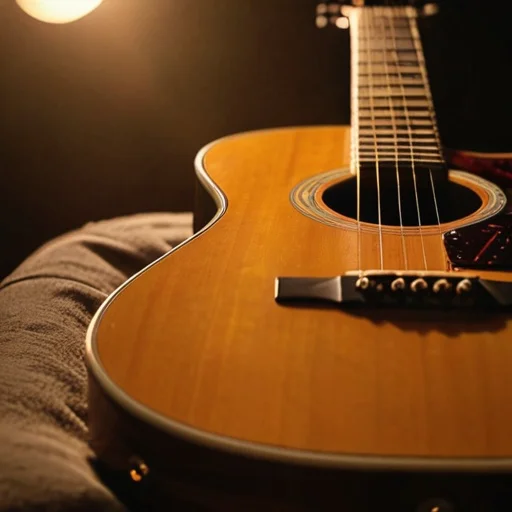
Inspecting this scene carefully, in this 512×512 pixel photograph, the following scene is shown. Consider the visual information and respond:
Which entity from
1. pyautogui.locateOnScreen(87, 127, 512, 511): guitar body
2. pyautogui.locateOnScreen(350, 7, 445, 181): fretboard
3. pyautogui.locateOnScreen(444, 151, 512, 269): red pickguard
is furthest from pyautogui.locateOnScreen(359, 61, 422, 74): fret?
pyautogui.locateOnScreen(87, 127, 512, 511): guitar body

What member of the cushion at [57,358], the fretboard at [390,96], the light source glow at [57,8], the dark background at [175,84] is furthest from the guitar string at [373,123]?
the light source glow at [57,8]

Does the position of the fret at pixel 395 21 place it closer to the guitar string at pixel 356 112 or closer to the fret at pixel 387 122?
the guitar string at pixel 356 112

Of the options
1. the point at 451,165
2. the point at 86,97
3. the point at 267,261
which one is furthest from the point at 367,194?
the point at 86,97

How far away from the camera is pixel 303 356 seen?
1.49 ft

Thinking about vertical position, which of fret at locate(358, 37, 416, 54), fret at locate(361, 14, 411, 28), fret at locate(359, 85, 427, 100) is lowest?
fret at locate(359, 85, 427, 100)

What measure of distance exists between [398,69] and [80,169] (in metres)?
0.68

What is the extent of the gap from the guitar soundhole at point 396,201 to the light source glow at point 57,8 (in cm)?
53

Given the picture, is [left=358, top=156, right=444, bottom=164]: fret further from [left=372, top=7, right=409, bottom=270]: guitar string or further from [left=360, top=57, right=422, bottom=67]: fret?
[left=360, top=57, right=422, bottom=67]: fret

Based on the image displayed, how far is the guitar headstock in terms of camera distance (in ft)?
3.47

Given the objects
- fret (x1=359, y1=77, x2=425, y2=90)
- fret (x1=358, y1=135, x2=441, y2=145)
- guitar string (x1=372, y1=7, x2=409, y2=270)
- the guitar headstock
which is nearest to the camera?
guitar string (x1=372, y1=7, x2=409, y2=270)

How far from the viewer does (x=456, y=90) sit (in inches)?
45.3

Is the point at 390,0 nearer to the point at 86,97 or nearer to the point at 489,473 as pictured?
the point at 86,97

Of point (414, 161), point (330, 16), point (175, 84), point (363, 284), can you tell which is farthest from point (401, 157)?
point (175, 84)

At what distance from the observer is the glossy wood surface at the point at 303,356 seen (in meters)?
0.40
